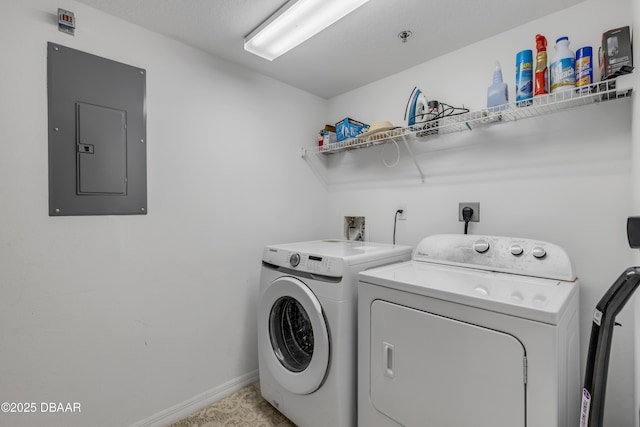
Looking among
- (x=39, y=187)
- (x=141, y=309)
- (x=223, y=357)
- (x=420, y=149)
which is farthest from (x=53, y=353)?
(x=420, y=149)

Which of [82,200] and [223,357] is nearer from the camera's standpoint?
[82,200]

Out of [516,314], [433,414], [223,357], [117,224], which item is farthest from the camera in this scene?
[223,357]

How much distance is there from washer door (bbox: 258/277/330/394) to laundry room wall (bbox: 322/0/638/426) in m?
0.91

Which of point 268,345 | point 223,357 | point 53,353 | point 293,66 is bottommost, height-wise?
point 223,357

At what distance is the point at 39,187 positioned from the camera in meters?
1.39

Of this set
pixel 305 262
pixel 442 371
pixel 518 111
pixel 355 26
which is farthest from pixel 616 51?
pixel 305 262

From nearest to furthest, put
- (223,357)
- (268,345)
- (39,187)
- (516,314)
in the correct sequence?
(516,314) < (39,187) < (268,345) < (223,357)

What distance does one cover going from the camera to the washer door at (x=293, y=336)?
59.2 inches

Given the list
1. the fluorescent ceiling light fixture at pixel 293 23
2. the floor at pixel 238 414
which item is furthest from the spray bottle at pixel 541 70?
the floor at pixel 238 414

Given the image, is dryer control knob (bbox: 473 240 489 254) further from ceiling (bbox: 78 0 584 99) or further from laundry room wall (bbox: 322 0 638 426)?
ceiling (bbox: 78 0 584 99)

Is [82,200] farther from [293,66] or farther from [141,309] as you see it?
[293,66]

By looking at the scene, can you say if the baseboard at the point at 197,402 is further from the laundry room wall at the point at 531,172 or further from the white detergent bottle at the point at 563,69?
the white detergent bottle at the point at 563,69

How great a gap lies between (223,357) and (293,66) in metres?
2.06

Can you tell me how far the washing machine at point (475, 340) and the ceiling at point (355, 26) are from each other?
116cm
